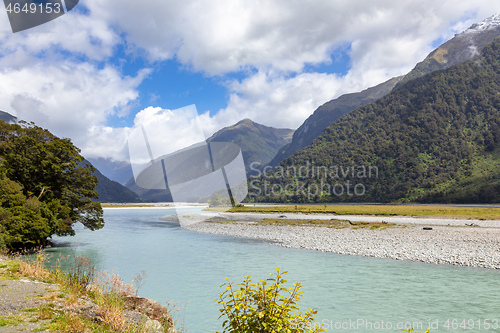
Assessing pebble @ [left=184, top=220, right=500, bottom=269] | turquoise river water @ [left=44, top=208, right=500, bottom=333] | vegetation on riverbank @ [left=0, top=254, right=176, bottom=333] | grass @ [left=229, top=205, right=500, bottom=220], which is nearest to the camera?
vegetation on riverbank @ [left=0, top=254, right=176, bottom=333]

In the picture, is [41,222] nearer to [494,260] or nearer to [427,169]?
[494,260]

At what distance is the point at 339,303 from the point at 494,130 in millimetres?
209156

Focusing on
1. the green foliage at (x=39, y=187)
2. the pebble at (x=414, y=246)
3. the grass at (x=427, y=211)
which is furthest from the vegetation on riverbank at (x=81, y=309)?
the grass at (x=427, y=211)

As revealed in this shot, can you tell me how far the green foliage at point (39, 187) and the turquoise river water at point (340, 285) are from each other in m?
3.50

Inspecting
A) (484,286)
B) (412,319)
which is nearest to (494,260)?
(484,286)

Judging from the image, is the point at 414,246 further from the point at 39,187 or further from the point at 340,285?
the point at 39,187

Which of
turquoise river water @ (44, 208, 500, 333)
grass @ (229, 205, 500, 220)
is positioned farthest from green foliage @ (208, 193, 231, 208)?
turquoise river water @ (44, 208, 500, 333)

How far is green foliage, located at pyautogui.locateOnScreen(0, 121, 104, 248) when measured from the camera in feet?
88.1

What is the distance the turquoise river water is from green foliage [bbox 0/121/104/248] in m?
3.50

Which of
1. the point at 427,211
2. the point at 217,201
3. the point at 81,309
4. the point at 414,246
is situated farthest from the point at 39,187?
the point at 217,201

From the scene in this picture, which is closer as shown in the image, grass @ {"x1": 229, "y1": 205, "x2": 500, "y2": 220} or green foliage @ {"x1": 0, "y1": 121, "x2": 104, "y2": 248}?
green foliage @ {"x1": 0, "y1": 121, "x2": 104, "y2": 248}

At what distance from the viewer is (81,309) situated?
336 inches

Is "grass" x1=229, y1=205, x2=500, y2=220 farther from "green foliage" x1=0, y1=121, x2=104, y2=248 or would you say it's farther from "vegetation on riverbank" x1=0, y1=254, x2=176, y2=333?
"vegetation on riverbank" x1=0, y1=254, x2=176, y2=333

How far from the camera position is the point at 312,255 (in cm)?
2975
